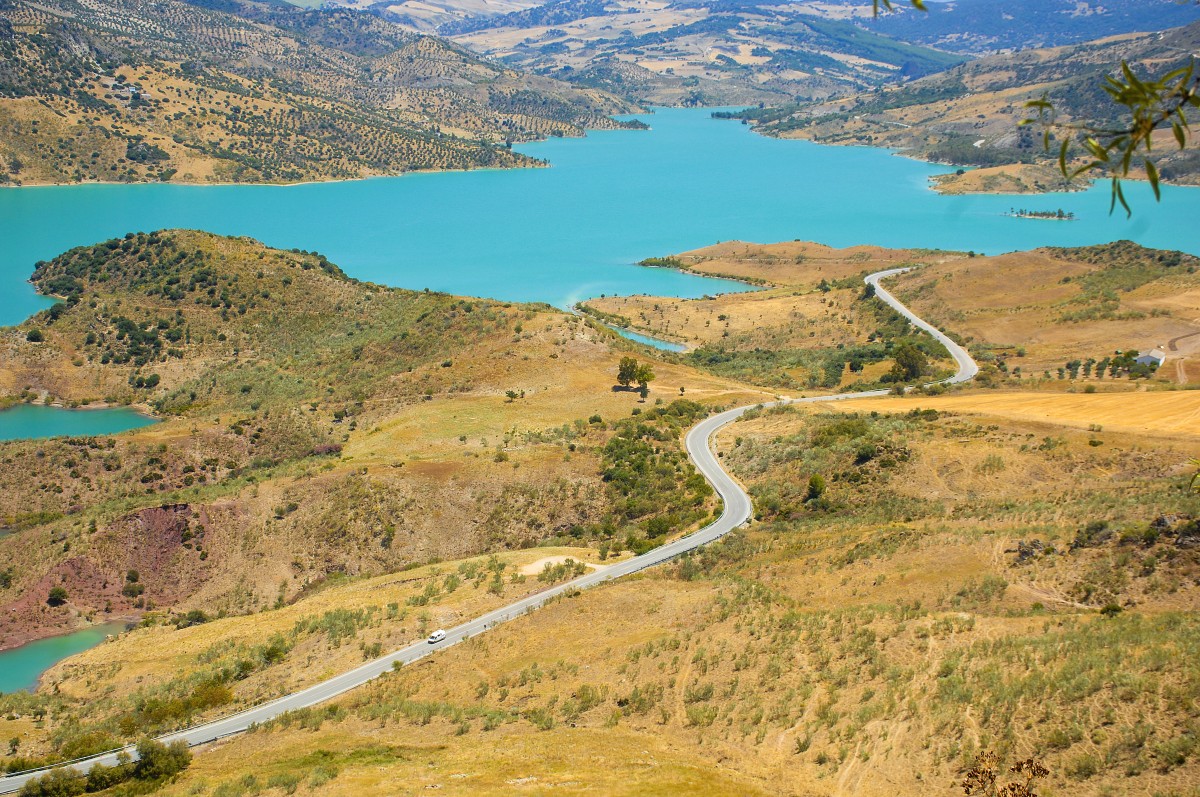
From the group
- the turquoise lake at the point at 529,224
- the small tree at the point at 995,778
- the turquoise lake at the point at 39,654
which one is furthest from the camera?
the turquoise lake at the point at 529,224

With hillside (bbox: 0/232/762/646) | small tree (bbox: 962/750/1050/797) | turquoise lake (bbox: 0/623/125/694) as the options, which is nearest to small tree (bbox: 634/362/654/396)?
hillside (bbox: 0/232/762/646)

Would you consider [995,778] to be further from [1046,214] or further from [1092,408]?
[1046,214]

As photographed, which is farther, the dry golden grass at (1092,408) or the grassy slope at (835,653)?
the dry golden grass at (1092,408)

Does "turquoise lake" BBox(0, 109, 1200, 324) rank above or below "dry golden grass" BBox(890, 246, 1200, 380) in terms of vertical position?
above

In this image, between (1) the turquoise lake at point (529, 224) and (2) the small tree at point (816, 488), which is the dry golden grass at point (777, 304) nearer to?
(1) the turquoise lake at point (529, 224)

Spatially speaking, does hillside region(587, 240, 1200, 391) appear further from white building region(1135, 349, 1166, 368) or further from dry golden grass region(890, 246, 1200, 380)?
white building region(1135, 349, 1166, 368)

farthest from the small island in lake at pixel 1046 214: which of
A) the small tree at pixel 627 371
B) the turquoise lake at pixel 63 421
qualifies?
the turquoise lake at pixel 63 421

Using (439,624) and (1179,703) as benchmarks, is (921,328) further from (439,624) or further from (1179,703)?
(1179,703)
